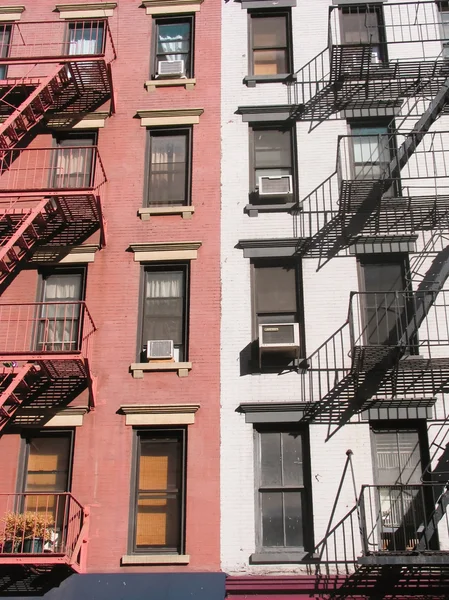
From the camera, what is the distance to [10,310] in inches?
580

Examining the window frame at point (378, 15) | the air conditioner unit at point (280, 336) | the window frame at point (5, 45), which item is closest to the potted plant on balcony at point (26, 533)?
the air conditioner unit at point (280, 336)

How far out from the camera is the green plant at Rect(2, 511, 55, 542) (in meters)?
11.9

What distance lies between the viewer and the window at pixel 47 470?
13188 mm

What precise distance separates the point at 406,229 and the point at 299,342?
3.19 m

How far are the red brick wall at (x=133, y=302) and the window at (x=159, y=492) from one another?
27 centimetres

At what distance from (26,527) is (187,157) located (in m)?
8.13

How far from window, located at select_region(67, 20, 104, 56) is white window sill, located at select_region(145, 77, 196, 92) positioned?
1716mm

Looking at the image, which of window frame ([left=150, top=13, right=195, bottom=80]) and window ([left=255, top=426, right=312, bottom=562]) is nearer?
window ([left=255, top=426, right=312, bottom=562])

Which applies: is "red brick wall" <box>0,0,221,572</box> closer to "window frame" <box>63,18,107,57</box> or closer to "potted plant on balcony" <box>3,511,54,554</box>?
"window frame" <box>63,18,107,57</box>

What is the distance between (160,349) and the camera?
14.1m

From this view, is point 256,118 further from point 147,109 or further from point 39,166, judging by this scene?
point 39,166

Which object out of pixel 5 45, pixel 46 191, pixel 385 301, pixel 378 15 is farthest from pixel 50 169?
pixel 378 15

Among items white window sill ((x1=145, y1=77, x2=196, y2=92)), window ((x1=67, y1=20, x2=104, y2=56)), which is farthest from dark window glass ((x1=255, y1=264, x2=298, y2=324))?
window ((x1=67, y1=20, x2=104, y2=56))

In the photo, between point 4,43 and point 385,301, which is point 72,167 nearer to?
point 4,43
